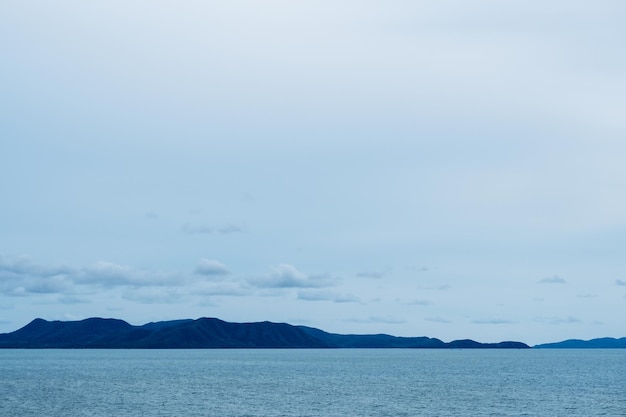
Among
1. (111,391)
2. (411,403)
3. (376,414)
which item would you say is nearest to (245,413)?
(376,414)

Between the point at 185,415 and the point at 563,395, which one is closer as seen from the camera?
the point at 185,415

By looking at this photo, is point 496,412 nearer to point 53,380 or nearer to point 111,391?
point 111,391

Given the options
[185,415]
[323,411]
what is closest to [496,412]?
[323,411]

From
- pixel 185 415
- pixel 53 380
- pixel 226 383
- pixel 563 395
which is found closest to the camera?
pixel 185 415

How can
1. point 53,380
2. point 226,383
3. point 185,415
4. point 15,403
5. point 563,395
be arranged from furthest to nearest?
1. point 53,380
2. point 226,383
3. point 563,395
4. point 15,403
5. point 185,415

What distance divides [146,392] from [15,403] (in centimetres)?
2316

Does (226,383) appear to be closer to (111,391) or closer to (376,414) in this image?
(111,391)

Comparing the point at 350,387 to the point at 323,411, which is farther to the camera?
the point at 350,387

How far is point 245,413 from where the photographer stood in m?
90.8

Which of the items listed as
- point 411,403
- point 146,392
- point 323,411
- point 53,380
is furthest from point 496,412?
point 53,380

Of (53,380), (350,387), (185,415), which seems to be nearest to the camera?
(185,415)

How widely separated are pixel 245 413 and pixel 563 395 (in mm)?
54335

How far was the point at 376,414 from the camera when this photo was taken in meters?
90.2

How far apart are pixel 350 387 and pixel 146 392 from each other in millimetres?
35807
